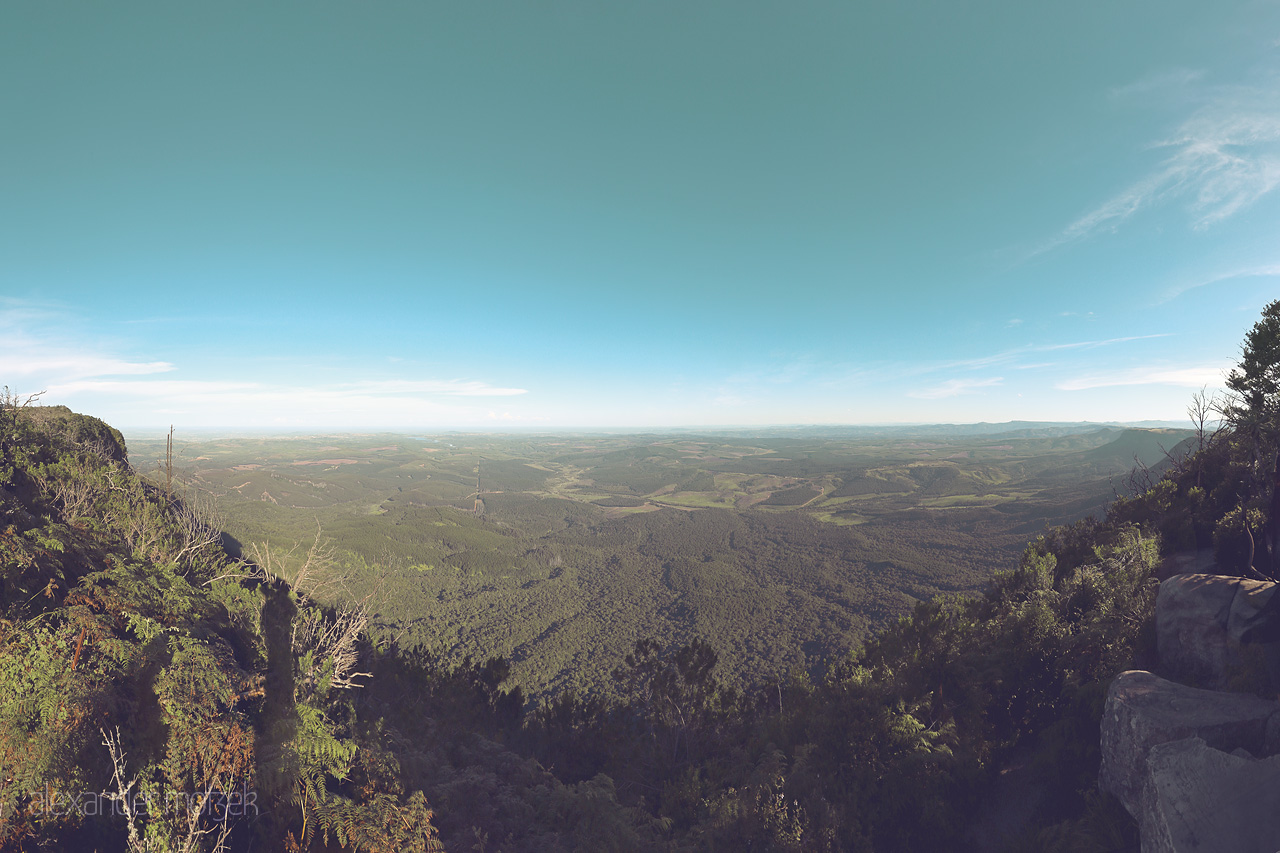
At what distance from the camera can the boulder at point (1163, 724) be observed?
9.44m

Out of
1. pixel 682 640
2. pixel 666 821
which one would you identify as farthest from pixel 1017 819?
pixel 682 640

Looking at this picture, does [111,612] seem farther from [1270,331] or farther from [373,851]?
[1270,331]

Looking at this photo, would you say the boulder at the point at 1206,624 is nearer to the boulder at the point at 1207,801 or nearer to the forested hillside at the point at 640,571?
the boulder at the point at 1207,801

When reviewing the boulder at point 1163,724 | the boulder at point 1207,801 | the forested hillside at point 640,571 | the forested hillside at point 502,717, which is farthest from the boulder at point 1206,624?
the forested hillside at point 640,571

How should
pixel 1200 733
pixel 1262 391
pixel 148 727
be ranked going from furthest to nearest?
pixel 1262 391 → pixel 1200 733 → pixel 148 727

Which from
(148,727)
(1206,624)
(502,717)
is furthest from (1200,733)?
(502,717)

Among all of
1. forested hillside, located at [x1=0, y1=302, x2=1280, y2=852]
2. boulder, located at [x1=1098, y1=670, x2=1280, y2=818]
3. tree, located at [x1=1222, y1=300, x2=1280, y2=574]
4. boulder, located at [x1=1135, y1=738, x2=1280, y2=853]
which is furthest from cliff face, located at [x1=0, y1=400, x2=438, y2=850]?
tree, located at [x1=1222, y1=300, x2=1280, y2=574]

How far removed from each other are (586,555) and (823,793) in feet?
489

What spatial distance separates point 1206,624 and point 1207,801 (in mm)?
9759

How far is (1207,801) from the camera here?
7887mm

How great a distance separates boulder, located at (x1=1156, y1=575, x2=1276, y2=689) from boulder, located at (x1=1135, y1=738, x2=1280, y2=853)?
6179 millimetres

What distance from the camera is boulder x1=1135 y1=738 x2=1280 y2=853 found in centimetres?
720

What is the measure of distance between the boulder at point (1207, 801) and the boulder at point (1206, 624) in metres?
6.18

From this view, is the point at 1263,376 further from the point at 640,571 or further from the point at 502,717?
the point at 640,571
